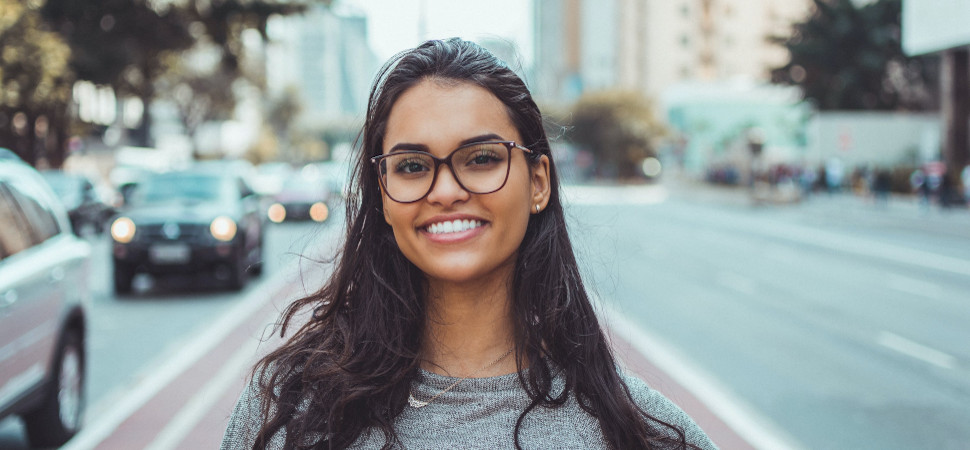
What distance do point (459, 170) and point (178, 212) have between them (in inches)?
515

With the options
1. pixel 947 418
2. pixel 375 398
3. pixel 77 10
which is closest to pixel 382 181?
pixel 375 398

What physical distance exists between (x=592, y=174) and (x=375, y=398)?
90906mm

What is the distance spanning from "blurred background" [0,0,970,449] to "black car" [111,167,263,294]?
37mm

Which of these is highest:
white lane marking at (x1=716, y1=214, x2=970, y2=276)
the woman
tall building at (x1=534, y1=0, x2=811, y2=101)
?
tall building at (x1=534, y1=0, x2=811, y2=101)

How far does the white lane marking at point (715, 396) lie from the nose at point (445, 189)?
3.49 m

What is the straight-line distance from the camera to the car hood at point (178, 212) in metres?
14.0

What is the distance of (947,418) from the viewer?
7559 mm

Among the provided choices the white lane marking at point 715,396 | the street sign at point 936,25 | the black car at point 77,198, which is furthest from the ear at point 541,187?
the street sign at point 936,25

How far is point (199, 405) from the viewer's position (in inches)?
294

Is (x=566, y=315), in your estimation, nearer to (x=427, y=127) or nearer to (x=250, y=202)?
(x=427, y=127)

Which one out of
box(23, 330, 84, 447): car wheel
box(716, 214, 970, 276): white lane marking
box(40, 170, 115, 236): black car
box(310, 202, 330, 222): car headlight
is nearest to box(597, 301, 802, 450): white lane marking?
box(23, 330, 84, 447): car wheel

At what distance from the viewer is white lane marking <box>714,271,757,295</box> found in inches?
632

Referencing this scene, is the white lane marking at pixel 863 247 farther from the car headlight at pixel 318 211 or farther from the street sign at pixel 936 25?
the car headlight at pixel 318 211

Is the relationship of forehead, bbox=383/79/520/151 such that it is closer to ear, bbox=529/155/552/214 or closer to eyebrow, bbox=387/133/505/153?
eyebrow, bbox=387/133/505/153
